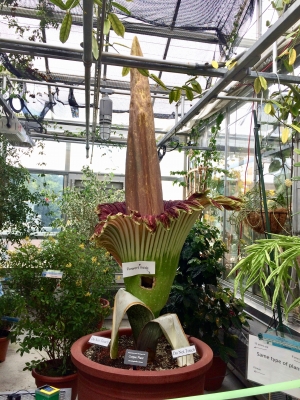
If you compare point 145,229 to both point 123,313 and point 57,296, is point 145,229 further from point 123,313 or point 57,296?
point 57,296

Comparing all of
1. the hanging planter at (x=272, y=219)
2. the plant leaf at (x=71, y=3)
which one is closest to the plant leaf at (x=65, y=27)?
the plant leaf at (x=71, y=3)

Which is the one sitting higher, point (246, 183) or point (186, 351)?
point (246, 183)

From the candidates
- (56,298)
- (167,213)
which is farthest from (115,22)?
(56,298)

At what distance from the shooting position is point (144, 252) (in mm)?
1226

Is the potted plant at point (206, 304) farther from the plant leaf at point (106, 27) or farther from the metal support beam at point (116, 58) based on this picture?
the plant leaf at point (106, 27)

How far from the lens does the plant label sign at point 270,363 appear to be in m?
0.97

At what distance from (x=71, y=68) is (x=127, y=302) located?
11.6ft

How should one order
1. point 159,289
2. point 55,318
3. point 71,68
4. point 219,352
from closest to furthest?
point 159,289, point 55,318, point 219,352, point 71,68

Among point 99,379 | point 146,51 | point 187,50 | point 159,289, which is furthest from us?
point 146,51

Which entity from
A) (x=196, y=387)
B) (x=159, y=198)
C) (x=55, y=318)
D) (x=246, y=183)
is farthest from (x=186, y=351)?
(x=246, y=183)

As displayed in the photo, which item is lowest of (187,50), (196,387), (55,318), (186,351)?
(55,318)

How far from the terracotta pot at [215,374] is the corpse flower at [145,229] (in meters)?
1.59

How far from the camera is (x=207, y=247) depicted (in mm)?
2773

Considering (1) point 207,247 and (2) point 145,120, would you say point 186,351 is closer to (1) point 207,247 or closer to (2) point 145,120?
(2) point 145,120
